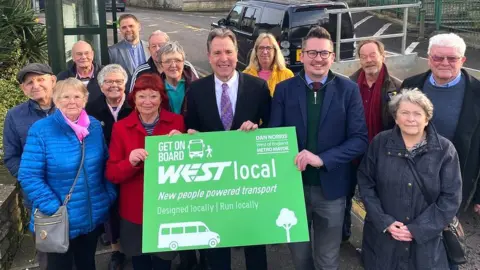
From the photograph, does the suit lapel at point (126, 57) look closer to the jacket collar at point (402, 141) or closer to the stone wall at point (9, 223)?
the stone wall at point (9, 223)

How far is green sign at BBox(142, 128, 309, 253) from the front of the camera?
316 cm

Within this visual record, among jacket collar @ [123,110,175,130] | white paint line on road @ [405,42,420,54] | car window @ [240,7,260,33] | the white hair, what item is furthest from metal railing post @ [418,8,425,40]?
jacket collar @ [123,110,175,130]

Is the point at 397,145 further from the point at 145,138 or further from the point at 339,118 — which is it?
the point at 145,138

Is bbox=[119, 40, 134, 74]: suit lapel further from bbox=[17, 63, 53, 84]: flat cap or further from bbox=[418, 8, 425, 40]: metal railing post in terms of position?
bbox=[418, 8, 425, 40]: metal railing post

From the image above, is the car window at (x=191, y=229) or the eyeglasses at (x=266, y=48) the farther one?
the eyeglasses at (x=266, y=48)

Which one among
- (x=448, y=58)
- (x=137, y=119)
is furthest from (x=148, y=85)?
(x=448, y=58)

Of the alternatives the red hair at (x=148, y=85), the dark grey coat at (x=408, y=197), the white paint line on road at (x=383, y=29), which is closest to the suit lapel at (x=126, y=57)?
the red hair at (x=148, y=85)

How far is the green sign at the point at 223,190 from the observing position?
10.4ft

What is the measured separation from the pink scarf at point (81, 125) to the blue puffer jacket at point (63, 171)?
1.0 inches

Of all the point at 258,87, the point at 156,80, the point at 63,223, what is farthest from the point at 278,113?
the point at 63,223

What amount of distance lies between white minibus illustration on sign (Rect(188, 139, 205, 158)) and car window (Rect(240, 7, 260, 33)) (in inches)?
312

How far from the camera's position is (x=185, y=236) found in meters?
3.13

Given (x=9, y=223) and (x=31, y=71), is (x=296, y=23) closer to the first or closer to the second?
(x=31, y=71)

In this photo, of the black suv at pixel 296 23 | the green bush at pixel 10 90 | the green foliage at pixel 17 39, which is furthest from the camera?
the black suv at pixel 296 23
